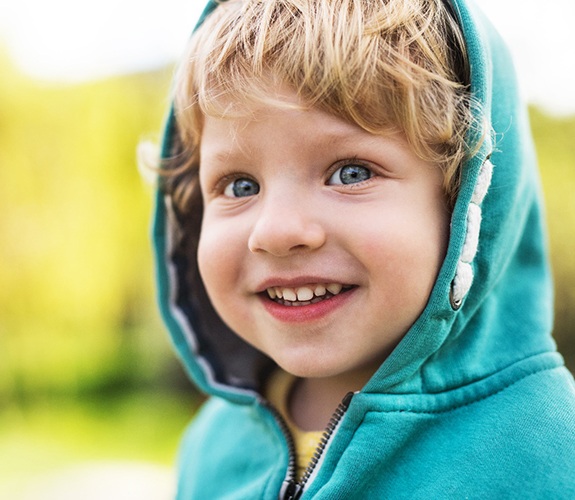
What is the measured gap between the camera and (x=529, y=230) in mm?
1369

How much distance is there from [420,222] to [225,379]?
26.3 inches

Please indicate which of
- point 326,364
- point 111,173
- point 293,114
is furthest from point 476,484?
point 111,173

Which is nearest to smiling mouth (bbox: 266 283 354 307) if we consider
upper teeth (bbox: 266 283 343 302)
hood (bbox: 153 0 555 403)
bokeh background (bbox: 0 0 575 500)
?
upper teeth (bbox: 266 283 343 302)

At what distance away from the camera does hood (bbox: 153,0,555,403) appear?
110 centimetres

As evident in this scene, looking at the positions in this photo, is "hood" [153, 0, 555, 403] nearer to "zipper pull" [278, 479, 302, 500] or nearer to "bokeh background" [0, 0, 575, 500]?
"zipper pull" [278, 479, 302, 500]

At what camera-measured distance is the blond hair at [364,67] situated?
1.07m

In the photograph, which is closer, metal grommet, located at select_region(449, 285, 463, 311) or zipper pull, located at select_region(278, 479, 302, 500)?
metal grommet, located at select_region(449, 285, 463, 311)

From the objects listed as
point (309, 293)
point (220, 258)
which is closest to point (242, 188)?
point (220, 258)

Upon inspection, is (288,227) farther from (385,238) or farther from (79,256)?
(79,256)

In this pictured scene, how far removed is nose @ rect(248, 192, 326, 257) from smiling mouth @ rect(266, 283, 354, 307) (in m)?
0.08

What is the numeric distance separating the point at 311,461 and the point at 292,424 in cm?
17

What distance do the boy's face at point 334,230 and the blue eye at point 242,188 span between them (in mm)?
16

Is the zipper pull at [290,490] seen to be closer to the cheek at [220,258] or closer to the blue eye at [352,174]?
the cheek at [220,258]

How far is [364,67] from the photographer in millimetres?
1062
